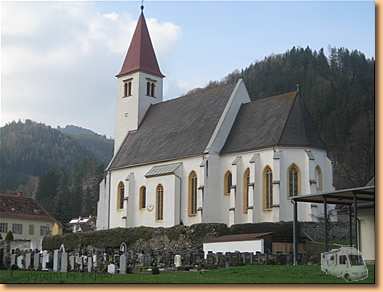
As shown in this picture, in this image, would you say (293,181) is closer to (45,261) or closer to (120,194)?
(120,194)

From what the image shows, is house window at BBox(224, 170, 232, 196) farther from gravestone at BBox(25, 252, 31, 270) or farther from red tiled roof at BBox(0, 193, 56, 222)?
red tiled roof at BBox(0, 193, 56, 222)

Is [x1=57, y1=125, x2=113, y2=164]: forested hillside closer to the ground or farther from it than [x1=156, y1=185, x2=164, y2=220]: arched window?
farther from it

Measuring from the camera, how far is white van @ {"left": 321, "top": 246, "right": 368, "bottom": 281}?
1630 centimetres

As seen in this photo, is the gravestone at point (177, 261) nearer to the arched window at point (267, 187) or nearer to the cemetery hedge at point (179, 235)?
the cemetery hedge at point (179, 235)

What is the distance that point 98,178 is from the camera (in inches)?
3364

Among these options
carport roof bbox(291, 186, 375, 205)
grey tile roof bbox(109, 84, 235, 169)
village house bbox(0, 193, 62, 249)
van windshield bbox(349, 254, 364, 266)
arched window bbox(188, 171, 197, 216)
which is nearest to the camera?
van windshield bbox(349, 254, 364, 266)

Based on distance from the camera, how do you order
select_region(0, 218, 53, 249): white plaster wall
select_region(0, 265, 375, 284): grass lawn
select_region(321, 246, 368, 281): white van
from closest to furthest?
select_region(321, 246, 368, 281): white van < select_region(0, 265, 375, 284): grass lawn < select_region(0, 218, 53, 249): white plaster wall

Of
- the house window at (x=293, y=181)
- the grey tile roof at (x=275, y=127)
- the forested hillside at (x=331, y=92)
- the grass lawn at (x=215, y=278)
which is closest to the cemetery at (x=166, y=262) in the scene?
the grass lawn at (x=215, y=278)

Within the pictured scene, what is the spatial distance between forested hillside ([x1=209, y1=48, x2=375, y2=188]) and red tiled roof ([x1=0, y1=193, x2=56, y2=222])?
2098 centimetres

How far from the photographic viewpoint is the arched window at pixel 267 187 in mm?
37875

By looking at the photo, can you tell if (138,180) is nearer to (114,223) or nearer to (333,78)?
(114,223)

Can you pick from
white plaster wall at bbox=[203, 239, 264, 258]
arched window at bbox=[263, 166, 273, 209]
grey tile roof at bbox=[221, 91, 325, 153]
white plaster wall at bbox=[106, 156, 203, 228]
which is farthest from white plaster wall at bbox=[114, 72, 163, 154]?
white plaster wall at bbox=[203, 239, 264, 258]

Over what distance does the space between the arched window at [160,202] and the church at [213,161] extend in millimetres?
66

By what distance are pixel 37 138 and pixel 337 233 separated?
5461 centimetres
